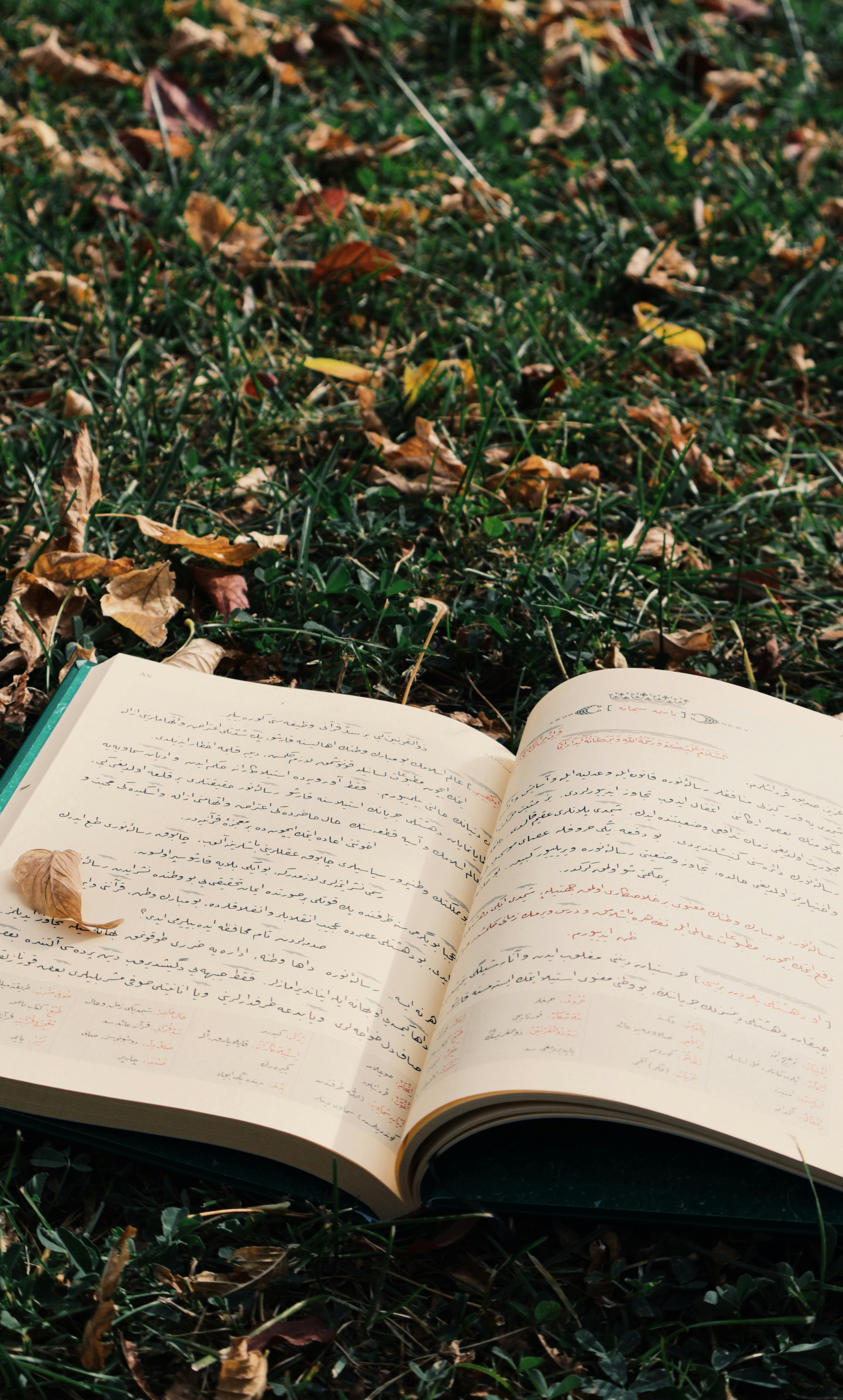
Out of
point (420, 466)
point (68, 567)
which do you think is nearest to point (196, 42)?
point (420, 466)

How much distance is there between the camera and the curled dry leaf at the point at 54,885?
118 centimetres

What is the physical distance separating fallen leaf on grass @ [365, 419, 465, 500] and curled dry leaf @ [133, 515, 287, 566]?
0.93ft

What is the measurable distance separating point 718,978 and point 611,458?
114 centimetres

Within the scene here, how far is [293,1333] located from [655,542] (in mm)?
1242

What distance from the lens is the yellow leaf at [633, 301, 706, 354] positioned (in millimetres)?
2117

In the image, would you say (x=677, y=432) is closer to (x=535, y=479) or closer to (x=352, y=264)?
(x=535, y=479)

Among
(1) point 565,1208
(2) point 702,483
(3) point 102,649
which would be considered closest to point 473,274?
(2) point 702,483

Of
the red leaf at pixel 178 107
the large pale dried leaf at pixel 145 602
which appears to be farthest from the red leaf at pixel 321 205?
the large pale dried leaf at pixel 145 602

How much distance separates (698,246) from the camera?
2.41m

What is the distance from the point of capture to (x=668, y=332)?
7.06ft

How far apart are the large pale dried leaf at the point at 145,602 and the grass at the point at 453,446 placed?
46mm

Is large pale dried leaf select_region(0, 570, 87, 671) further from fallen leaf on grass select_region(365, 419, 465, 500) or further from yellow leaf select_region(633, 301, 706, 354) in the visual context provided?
yellow leaf select_region(633, 301, 706, 354)

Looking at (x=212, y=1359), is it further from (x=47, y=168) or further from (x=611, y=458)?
(x=47, y=168)

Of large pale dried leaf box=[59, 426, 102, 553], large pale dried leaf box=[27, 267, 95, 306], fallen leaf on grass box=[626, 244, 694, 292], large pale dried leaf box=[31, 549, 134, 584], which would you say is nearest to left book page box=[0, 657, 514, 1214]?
large pale dried leaf box=[31, 549, 134, 584]
